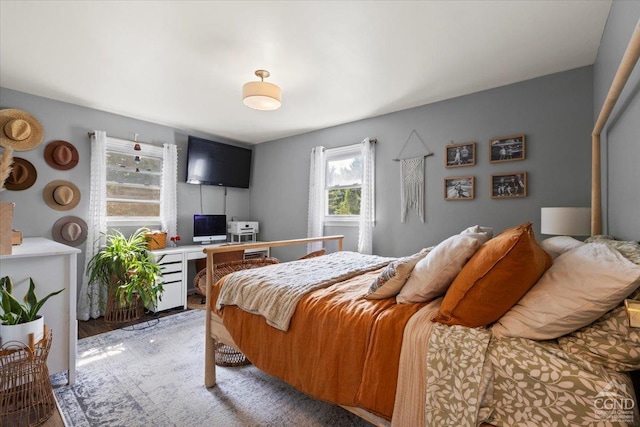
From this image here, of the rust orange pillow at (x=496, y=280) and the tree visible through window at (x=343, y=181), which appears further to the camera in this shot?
the tree visible through window at (x=343, y=181)

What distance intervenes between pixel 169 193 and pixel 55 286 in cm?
230

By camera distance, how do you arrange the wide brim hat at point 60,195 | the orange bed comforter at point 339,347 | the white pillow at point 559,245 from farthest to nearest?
the wide brim hat at point 60,195, the white pillow at point 559,245, the orange bed comforter at point 339,347

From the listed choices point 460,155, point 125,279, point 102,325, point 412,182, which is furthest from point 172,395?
point 460,155

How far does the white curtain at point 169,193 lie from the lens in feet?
13.3

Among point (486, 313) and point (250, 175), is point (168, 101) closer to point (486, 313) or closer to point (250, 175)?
point (250, 175)

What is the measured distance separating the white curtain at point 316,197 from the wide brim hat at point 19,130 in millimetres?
3070

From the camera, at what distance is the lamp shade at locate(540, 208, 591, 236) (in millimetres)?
2054

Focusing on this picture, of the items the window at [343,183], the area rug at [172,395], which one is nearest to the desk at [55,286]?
the area rug at [172,395]

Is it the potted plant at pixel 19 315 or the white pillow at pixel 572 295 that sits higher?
the white pillow at pixel 572 295

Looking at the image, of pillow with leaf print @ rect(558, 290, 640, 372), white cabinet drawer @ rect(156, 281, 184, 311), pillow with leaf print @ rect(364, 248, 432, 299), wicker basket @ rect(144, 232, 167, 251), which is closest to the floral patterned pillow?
pillow with leaf print @ rect(558, 290, 640, 372)

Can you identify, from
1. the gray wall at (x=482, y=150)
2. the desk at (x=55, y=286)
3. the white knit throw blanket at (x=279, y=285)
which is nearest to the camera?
the white knit throw blanket at (x=279, y=285)

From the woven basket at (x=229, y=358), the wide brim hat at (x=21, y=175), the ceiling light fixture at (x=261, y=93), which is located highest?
the ceiling light fixture at (x=261, y=93)

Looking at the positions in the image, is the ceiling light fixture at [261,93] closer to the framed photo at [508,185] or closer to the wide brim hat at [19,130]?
the framed photo at [508,185]

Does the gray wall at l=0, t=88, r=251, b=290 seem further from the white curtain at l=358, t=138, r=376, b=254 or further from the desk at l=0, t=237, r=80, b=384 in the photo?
the white curtain at l=358, t=138, r=376, b=254
